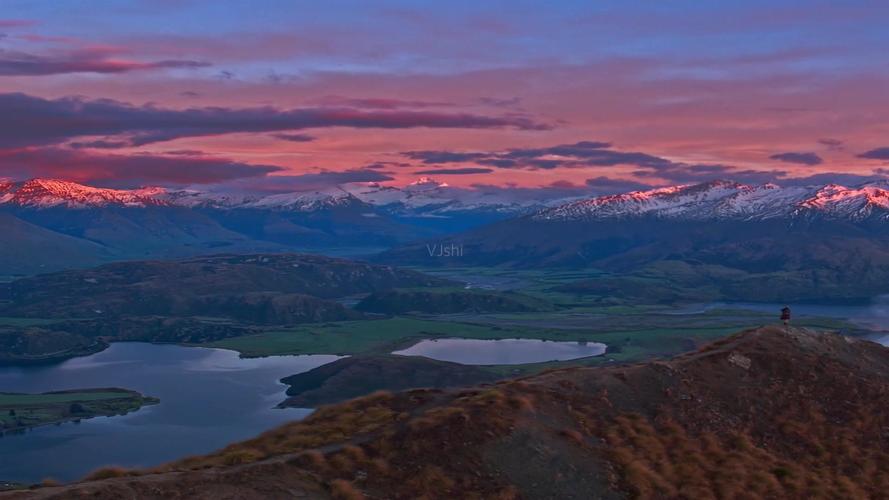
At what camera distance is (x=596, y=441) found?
49.0 metres

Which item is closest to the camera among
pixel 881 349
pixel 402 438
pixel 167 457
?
pixel 402 438

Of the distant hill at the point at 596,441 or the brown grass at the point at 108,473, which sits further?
the brown grass at the point at 108,473

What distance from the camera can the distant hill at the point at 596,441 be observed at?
41.1m

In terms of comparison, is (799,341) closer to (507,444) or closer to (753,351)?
(753,351)

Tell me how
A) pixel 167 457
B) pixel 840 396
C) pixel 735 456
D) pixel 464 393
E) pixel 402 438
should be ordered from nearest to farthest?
1. pixel 402 438
2. pixel 735 456
3. pixel 464 393
4. pixel 840 396
5. pixel 167 457

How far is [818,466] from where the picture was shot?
167 feet

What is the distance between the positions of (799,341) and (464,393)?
2595 centimetres

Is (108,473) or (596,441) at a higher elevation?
(108,473)

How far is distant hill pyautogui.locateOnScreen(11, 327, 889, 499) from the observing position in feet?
135

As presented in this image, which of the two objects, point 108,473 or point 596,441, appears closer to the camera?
point 108,473

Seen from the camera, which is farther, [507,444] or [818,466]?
[818,466]

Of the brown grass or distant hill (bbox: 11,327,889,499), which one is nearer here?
distant hill (bbox: 11,327,889,499)

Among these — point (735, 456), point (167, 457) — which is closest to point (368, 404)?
point (735, 456)

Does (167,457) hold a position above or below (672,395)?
below
